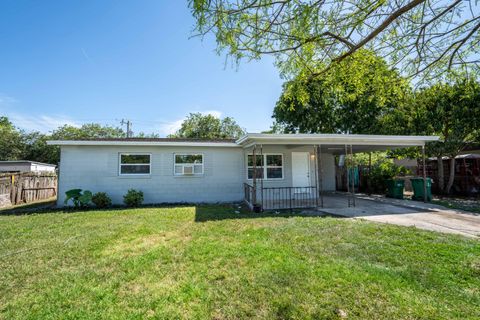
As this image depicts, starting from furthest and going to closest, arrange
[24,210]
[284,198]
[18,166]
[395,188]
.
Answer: [18,166] → [395,188] → [284,198] → [24,210]

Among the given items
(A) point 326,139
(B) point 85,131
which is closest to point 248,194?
(A) point 326,139

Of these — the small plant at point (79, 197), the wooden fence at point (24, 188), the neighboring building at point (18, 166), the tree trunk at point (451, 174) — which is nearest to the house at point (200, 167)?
the small plant at point (79, 197)

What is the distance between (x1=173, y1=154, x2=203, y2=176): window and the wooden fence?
756 centimetres

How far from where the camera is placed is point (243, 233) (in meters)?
5.73

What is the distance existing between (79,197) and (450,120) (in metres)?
17.1

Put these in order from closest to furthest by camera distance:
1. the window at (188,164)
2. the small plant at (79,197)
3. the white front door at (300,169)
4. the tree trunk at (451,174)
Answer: the small plant at (79,197)
the window at (188,164)
the white front door at (300,169)
the tree trunk at (451,174)

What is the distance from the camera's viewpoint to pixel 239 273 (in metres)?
3.55

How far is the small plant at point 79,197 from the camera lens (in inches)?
380

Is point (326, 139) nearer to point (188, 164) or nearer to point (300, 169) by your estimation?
point (300, 169)

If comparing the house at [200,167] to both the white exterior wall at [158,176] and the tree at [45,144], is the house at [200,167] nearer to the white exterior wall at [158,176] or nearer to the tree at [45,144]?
the white exterior wall at [158,176]

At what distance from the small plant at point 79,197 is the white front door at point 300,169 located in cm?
895

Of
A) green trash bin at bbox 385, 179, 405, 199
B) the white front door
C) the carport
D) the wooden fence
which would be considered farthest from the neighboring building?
green trash bin at bbox 385, 179, 405, 199

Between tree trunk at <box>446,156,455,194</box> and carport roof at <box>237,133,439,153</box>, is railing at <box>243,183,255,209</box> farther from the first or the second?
tree trunk at <box>446,156,455,194</box>

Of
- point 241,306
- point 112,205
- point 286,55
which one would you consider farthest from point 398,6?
point 112,205
